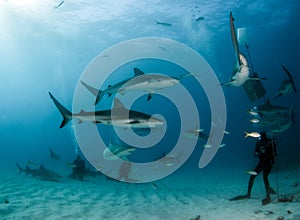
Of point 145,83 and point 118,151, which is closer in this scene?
point 145,83

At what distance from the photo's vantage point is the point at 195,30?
32.7 metres

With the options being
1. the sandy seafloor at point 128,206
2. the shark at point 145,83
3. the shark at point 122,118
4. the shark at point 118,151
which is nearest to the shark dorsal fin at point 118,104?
the shark at point 122,118

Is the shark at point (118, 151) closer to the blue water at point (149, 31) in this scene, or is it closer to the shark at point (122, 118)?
the shark at point (122, 118)

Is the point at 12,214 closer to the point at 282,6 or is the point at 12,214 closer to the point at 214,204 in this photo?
the point at 214,204

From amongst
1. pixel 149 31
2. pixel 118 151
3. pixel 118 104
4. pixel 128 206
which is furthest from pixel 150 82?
pixel 149 31

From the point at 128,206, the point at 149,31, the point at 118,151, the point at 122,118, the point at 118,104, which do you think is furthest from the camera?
the point at 149,31

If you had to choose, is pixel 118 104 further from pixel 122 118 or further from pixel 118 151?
pixel 118 151

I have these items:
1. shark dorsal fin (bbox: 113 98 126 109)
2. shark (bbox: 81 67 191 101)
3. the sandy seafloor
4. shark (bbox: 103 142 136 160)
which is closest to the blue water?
the sandy seafloor

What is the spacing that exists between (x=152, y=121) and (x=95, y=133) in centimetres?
7472

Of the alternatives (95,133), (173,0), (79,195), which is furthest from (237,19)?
(95,133)

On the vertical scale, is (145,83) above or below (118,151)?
above

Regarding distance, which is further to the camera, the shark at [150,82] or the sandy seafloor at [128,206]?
the sandy seafloor at [128,206]

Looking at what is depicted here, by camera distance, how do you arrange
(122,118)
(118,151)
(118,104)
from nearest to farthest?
(122,118)
(118,104)
(118,151)

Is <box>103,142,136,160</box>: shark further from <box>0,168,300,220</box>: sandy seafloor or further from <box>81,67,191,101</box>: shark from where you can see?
<box>81,67,191,101</box>: shark
